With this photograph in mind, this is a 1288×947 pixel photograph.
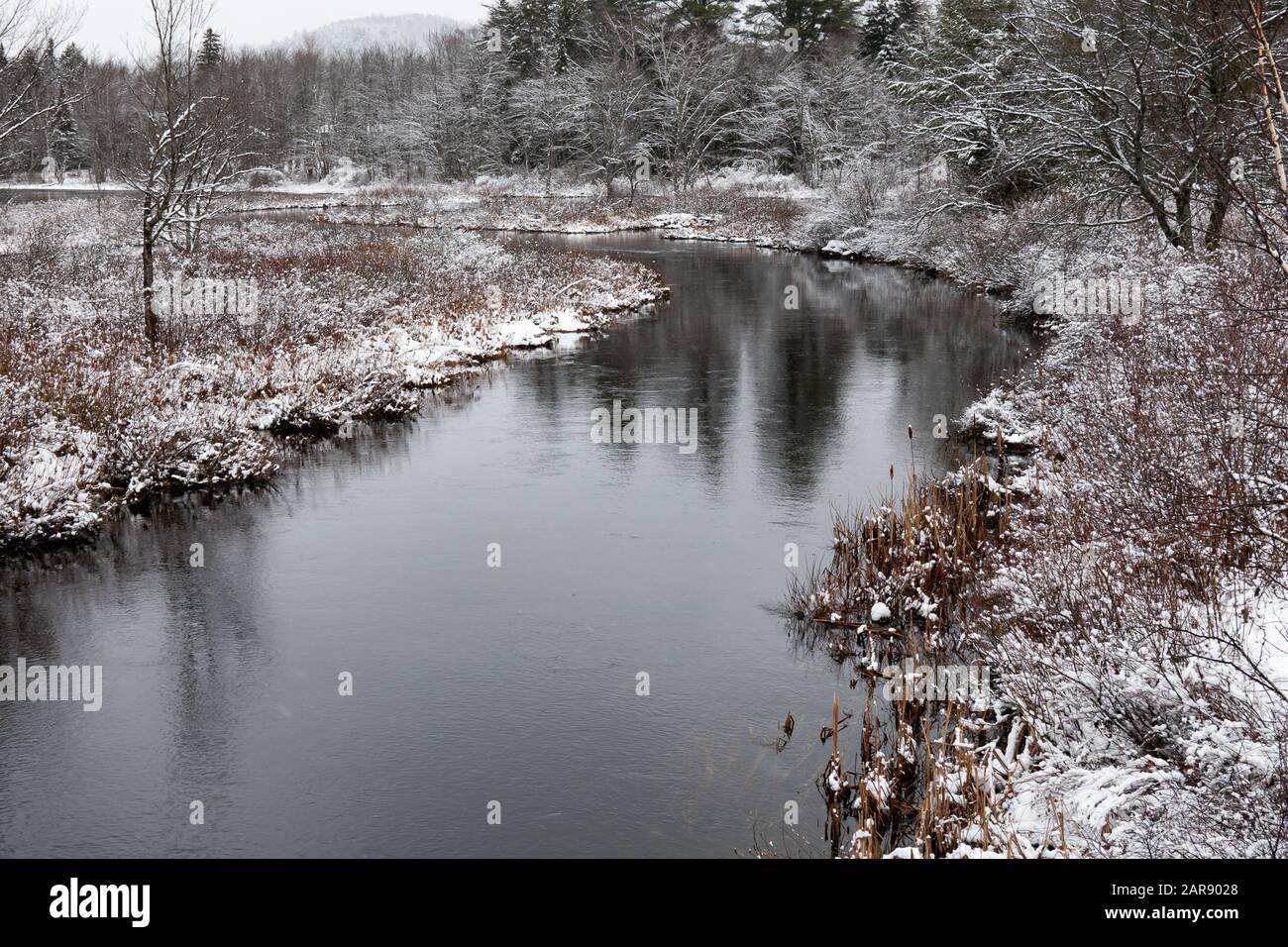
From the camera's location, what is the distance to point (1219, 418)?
9.16 m

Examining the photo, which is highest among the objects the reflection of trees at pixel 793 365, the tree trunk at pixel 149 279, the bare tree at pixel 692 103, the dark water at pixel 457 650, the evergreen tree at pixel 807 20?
the evergreen tree at pixel 807 20

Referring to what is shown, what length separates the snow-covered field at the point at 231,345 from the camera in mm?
13141

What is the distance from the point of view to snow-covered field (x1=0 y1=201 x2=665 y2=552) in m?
13.1

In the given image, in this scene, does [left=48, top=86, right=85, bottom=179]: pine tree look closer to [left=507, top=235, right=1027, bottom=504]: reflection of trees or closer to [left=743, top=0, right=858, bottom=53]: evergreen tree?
[left=743, top=0, right=858, bottom=53]: evergreen tree

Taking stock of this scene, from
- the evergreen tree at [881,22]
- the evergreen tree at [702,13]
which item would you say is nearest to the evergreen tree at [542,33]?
the evergreen tree at [702,13]

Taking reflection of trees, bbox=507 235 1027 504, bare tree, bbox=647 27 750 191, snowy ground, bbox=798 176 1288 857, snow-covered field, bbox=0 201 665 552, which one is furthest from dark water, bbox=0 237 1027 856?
bare tree, bbox=647 27 750 191

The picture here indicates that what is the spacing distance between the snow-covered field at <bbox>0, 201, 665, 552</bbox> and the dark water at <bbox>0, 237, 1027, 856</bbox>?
84cm

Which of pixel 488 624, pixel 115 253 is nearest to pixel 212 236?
pixel 115 253

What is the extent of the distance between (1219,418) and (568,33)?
74.1m

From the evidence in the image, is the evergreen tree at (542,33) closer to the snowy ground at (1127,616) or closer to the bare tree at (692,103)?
the bare tree at (692,103)

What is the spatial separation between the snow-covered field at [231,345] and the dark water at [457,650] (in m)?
0.84

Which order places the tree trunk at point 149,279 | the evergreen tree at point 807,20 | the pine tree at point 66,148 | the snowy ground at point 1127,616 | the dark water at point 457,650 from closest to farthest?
the snowy ground at point 1127,616 < the dark water at point 457,650 < the tree trunk at point 149,279 < the evergreen tree at point 807,20 < the pine tree at point 66,148

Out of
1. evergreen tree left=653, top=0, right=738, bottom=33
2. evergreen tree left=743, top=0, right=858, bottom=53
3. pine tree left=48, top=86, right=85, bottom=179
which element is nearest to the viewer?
evergreen tree left=743, top=0, right=858, bottom=53

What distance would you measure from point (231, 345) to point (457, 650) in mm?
11079
